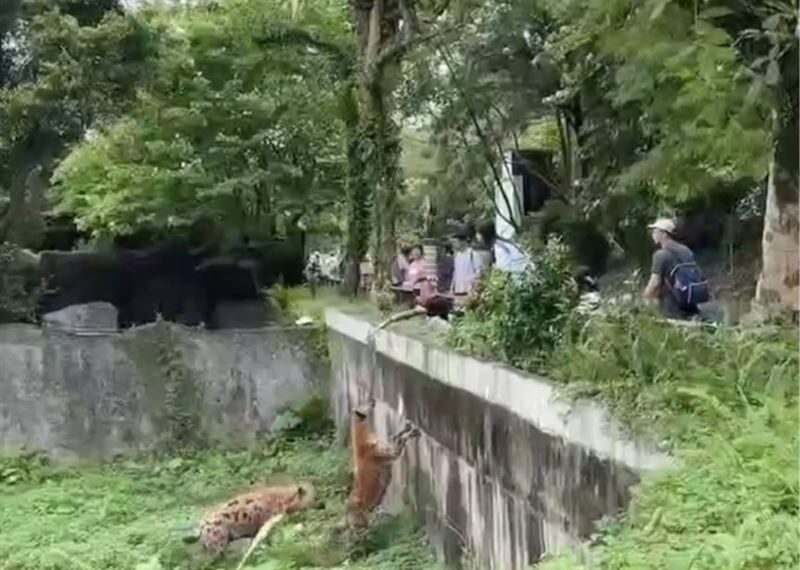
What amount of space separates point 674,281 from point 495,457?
188cm

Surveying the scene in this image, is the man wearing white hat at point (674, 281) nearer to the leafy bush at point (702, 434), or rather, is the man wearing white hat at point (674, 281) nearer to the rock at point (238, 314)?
the leafy bush at point (702, 434)

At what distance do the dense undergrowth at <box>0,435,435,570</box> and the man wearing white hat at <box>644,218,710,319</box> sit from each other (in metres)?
1.91

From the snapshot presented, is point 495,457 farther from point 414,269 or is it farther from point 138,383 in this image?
point 138,383

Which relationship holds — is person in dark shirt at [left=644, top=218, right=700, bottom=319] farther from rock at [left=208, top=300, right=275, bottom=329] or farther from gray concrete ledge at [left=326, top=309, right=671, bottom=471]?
rock at [left=208, top=300, right=275, bottom=329]

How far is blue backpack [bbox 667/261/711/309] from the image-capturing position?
7.17 m

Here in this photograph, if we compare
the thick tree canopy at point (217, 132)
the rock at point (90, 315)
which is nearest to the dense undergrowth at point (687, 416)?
the thick tree canopy at point (217, 132)

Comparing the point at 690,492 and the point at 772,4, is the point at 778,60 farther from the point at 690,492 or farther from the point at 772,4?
the point at 690,492

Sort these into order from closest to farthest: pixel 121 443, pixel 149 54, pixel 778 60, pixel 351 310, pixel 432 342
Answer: pixel 778 60, pixel 432 342, pixel 351 310, pixel 121 443, pixel 149 54

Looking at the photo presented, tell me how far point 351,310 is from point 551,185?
5.43 metres

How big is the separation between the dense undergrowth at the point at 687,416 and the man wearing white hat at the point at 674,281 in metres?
1.67

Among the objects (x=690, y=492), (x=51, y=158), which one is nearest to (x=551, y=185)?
(x=51, y=158)

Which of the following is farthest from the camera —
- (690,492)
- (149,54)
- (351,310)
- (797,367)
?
(149,54)

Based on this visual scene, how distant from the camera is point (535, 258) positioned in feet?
18.9

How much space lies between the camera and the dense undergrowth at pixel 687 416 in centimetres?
308
